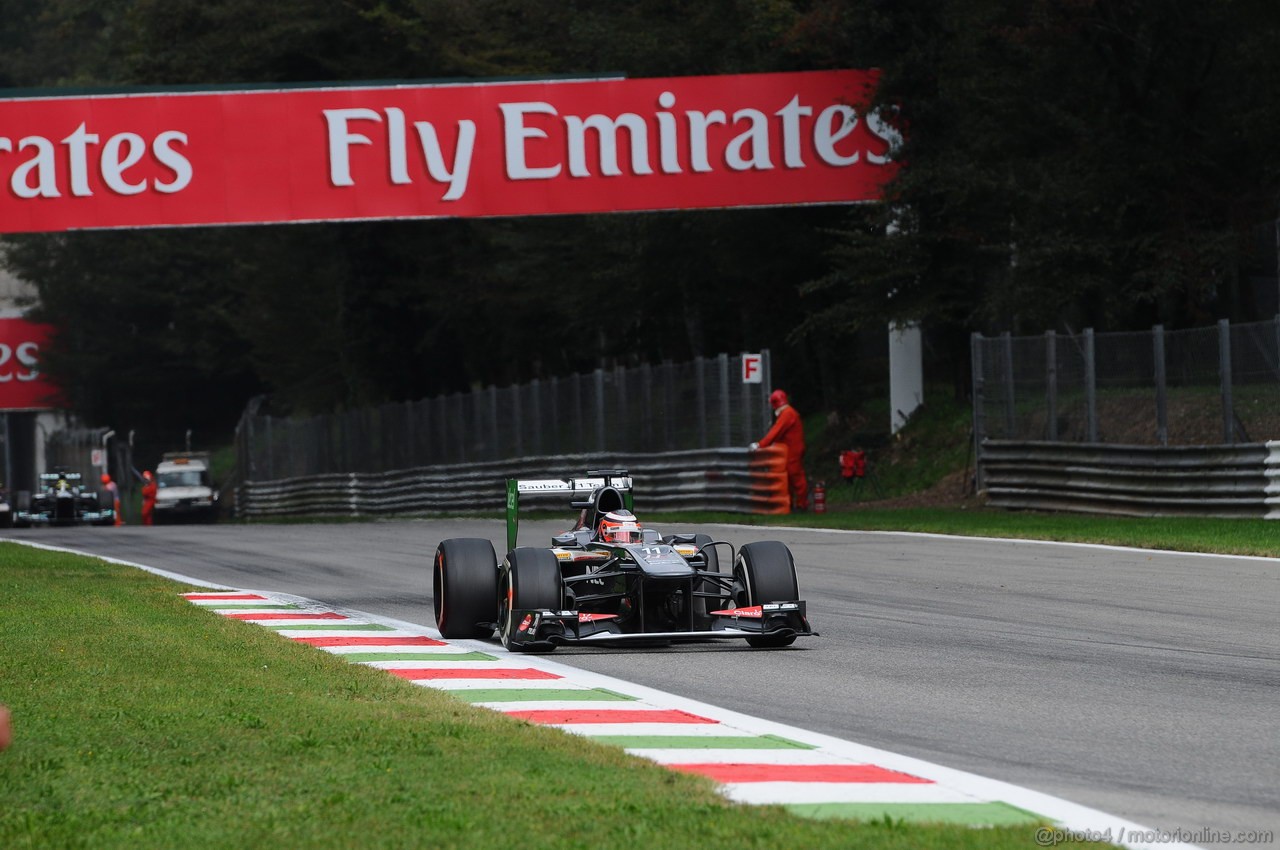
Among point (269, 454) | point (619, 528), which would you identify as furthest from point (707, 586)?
point (269, 454)

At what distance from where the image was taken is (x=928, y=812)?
6008mm

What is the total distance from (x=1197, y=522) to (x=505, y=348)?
31.3 m

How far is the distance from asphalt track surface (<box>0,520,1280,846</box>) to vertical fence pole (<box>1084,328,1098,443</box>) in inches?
161

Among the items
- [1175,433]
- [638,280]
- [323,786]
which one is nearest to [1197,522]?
[1175,433]

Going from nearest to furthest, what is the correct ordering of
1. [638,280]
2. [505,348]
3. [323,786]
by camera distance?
[323,786] → [638,280] → [505,348]

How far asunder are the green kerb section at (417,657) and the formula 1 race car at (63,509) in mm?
44021

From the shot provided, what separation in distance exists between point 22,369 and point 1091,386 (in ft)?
192

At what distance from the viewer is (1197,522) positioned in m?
20.6

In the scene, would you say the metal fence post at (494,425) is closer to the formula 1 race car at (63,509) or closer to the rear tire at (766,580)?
the formula 1 race car at (63,509)

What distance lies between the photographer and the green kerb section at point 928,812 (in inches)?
231

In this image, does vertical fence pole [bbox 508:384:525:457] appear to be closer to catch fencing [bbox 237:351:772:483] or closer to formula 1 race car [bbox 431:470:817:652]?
catch fencing [bbox 237:351:772:483]

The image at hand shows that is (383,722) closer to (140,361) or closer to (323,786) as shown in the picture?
(323,786)

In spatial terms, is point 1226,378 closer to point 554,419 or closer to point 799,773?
point 554,419

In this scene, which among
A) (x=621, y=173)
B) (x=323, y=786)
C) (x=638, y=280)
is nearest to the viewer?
(x=323, y=786)
